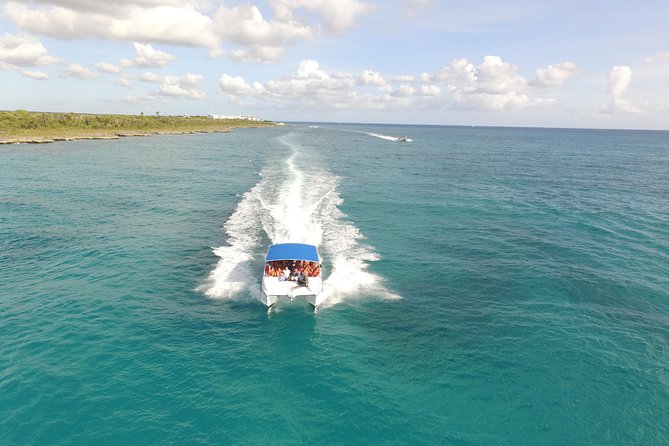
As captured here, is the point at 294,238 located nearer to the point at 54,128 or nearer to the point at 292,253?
the point at 292,253

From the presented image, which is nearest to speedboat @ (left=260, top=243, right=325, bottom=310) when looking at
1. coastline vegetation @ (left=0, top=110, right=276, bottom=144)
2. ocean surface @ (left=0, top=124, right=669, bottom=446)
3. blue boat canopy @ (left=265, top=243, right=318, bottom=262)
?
blue boat canopy @ (left=265, top=243, right=318, bottom=262)

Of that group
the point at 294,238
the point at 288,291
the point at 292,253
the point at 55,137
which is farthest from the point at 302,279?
the point at 55,137

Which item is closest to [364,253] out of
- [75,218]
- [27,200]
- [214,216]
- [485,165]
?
[214,216]

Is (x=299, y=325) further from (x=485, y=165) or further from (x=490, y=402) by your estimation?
(x=485, y=165)

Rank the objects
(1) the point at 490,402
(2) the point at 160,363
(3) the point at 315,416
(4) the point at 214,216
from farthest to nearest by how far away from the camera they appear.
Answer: (4) the point at 214,216 < (2) the point at 160,363 < (1) the point at 490,402 < (3) the point at 315,416

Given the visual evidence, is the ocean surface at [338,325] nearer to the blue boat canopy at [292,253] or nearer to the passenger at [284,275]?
the passenger at [284,275]

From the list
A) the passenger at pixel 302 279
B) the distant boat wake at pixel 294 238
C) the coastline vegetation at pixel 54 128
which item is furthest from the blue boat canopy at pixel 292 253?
the coastline vegetation at pixel 54 128
